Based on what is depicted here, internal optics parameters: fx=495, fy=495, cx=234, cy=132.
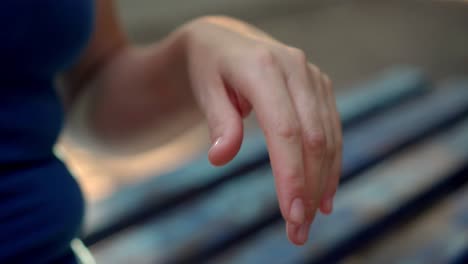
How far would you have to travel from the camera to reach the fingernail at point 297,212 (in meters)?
0.24

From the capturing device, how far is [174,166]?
75 centimetres

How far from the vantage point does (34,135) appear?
0.33 metres

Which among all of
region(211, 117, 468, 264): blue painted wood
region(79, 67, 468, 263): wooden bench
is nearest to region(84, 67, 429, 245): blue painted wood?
region(79, 67, 468, 263): wooden bench

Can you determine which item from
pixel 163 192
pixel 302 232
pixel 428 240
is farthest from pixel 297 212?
pixel 163 192

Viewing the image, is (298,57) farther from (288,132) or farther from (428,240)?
(428,240)

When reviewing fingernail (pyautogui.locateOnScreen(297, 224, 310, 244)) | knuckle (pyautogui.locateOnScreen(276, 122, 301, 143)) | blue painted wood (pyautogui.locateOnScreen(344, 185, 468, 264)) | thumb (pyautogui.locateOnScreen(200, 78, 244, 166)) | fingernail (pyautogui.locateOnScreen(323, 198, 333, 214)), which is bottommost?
blue painted wood (pyautogui.locateOnScreen(344, 185, 468, 264))

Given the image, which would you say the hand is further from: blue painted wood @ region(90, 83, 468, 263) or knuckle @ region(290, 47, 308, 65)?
blue painted wood @ region(90, 83, 468, 263)

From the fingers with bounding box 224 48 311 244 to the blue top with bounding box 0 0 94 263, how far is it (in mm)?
149

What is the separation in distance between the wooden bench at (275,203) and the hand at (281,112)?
274 mm

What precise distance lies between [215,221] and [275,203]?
76 mm

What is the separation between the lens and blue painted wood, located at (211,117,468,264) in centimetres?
53

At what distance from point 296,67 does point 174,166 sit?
512 mm

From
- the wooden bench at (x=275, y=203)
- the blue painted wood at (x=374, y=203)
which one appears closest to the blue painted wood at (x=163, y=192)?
the wooden bench at (x=275, y=203)

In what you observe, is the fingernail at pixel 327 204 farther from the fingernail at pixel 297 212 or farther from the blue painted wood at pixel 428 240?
the blue painted wood at pixel 428 240
